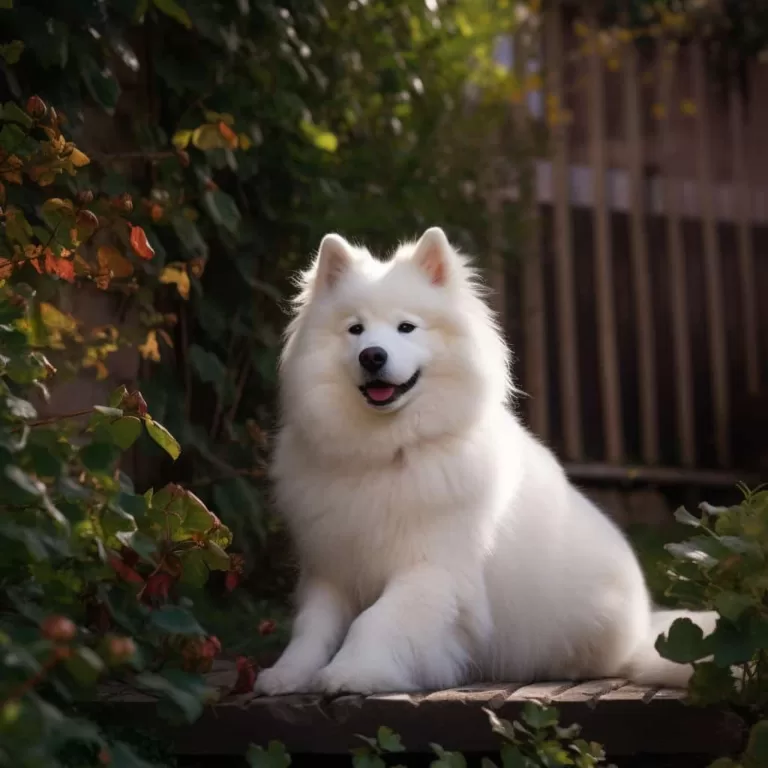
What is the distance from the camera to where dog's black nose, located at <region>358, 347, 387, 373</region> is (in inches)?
125

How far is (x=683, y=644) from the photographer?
2559 millimetres

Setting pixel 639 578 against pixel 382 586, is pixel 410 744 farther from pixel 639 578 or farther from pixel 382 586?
pixel 639 578

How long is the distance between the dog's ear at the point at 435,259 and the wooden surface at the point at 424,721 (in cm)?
127

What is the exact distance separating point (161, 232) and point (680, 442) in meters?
4.34

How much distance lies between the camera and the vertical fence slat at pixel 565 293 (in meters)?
7.14

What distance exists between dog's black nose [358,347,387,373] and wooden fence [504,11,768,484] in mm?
3883

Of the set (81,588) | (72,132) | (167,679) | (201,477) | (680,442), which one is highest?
(72,132)

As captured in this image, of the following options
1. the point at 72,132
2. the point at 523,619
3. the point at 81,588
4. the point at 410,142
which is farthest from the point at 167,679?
the point at 410,142

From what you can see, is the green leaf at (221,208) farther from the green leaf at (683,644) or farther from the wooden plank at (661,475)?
the wooden plank at (661,475)

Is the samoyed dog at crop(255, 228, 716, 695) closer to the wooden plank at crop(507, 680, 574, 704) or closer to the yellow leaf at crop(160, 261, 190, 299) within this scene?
the wooden plank at crop(507, 680, 574, 704)

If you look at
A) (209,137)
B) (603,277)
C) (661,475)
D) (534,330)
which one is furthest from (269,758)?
(603,277)

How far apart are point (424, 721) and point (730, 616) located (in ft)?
2.48

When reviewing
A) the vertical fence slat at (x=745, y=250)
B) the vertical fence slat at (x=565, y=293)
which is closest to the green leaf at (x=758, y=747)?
the vertical fence slat at (x=565, y=293)

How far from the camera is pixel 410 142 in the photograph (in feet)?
18.1
